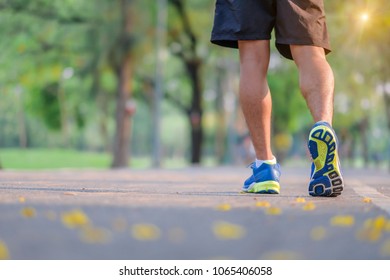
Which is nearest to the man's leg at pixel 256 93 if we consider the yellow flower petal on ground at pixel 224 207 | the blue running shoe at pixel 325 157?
the blue running shoe at pixel 325 157

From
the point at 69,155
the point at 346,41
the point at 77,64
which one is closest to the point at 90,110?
the point at 69,155

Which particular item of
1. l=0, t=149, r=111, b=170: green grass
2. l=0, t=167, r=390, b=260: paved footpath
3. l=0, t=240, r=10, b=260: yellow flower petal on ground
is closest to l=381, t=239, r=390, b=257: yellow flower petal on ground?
l=0, t=167, r=390, b=260: paved footpath

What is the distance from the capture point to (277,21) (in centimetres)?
507

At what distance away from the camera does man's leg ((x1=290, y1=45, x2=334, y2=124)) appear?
5066mm

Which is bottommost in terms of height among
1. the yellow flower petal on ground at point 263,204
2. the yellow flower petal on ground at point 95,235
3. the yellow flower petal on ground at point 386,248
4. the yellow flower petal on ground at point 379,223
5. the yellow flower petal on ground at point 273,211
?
the yellow flower petal on ground at point 263,204

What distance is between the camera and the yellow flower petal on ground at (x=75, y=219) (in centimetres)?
320

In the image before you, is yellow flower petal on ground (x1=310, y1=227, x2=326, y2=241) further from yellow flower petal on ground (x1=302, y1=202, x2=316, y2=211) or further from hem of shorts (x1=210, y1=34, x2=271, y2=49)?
hem of shorts (x1=210, y1=34, x2=271, y2=49)

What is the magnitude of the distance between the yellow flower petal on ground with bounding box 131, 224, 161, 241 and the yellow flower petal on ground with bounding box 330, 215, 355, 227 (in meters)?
0.80

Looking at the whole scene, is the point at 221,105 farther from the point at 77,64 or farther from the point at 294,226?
the point at 294,226

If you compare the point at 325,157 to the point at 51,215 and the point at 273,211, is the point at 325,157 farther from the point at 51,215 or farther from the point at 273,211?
the point at 51,215

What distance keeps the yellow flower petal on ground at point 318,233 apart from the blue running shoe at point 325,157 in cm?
141

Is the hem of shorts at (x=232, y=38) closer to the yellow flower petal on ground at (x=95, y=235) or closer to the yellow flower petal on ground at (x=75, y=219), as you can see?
the yellow flower petal on ground at (x=75, y=219)

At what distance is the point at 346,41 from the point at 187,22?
22.5 feet

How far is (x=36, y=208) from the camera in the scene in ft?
12.2
